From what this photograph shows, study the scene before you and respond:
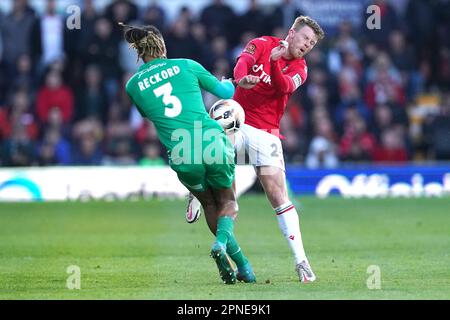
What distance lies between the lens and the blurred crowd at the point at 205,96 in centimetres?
2270

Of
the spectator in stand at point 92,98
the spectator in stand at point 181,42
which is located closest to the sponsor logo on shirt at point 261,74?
the spectator in stand at point 181,42

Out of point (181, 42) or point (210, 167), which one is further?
point (181, 42)

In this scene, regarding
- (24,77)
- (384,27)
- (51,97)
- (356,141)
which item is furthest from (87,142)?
(384,27)

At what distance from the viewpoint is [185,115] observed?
10055 mm

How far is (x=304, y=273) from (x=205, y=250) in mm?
3442

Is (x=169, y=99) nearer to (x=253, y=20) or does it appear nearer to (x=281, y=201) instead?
(x=281, y=201)

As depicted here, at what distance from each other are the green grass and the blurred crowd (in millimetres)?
2257

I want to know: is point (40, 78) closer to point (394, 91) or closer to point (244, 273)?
point (394, 91)

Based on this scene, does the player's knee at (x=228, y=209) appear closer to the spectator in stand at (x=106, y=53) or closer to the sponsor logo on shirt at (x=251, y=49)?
the sponsor logo on shirt at (x=251, y=49)

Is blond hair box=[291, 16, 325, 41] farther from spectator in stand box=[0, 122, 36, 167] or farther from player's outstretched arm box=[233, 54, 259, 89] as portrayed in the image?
spectator in stand box=[0, 122, 36, 167]

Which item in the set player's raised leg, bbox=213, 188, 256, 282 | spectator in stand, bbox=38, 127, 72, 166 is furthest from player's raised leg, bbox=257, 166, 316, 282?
spectator in stand, bbox=38, 127, 72, 166

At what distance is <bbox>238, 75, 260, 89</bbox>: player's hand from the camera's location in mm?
10227
